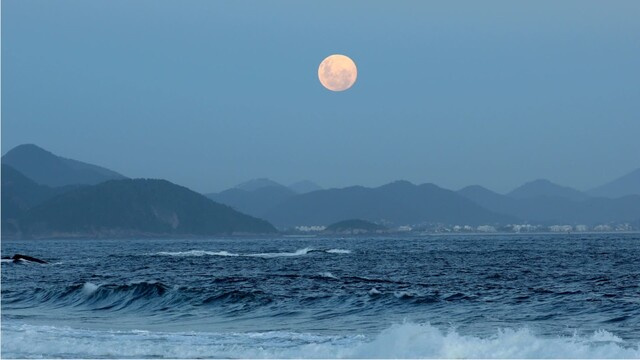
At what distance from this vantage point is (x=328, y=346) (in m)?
29.2

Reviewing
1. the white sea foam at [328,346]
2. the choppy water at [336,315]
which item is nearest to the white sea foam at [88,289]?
the choppy water at [336,315]

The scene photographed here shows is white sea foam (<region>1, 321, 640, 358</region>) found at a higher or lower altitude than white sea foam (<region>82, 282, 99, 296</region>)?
lower

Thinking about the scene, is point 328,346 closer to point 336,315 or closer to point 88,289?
point 336,315

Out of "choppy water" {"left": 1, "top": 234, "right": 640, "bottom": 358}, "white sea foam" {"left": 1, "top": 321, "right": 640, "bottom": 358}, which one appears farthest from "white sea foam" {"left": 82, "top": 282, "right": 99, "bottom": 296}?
"white sea foam" {"left": 1, "top": 321, "right": 640, "bottom": 358}

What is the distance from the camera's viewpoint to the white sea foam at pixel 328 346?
2697cm

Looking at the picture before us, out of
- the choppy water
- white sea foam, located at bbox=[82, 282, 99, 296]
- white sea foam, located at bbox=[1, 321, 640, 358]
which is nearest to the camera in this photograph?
white sea foam, located at bbox=[1, 321, 640, 358]

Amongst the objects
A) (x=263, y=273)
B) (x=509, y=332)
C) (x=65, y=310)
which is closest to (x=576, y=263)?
(x=263, y=273)

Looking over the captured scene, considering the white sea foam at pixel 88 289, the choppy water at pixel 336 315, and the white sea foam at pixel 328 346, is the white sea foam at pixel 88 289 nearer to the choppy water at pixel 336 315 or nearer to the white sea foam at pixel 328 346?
the choppy water at pixel 336 315

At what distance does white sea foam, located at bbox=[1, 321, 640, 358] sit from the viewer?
1062 inches

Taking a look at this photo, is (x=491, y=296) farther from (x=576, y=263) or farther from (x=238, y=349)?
(x=576, y=263)

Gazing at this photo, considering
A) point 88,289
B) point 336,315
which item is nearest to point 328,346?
point 336,315

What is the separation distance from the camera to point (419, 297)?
46344 mm

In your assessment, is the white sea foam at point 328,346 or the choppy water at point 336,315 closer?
the white sea foam at point 328,346

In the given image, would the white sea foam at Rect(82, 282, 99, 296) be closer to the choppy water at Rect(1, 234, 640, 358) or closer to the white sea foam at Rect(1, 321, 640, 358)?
the choppy water at Rect(1, 234, 640, 358)
